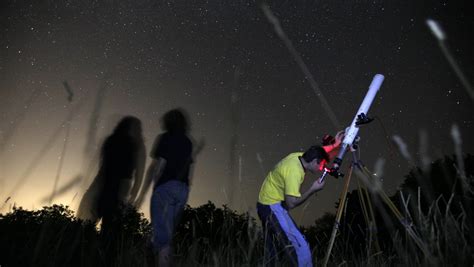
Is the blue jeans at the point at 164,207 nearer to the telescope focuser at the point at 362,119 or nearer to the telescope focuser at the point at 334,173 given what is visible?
the telescope focuser at the point at 334,173

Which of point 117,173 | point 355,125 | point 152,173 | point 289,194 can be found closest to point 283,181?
point 289,194

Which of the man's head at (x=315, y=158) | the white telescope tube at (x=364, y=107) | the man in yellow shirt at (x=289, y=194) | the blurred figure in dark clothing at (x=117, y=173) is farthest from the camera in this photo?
the blurred figure in dark clothing at (x=117, y=173)

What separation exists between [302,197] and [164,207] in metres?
1.27

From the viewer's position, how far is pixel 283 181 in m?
4.59

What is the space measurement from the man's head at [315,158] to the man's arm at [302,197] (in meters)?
0.30

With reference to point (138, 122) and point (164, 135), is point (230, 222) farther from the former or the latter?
point (138, 122)

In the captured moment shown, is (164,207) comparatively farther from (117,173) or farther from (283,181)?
(283,181)

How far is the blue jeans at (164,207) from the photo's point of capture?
169 inches

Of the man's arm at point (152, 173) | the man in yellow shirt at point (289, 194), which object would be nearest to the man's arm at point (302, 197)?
the man in yellow shirt at point (289, 194)

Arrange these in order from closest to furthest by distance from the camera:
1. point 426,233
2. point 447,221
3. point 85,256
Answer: point 426,233 → point 447,221 → point 85,256

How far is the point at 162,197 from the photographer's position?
4.33 m

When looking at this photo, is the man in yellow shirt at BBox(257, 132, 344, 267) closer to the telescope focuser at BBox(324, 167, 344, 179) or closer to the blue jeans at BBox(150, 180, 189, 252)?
the telescope focuser at BBox(324, 167, 344, 179)

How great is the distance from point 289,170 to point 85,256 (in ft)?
6.39

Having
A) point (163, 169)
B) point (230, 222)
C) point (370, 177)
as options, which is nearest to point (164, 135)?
point (163, 169)
